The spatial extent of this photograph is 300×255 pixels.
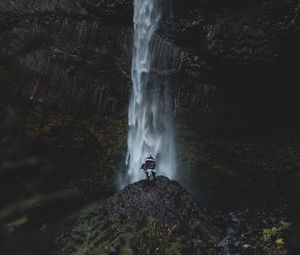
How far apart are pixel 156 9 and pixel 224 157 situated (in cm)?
645

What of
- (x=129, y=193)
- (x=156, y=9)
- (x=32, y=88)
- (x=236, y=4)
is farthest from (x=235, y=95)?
(x=32, y=88)

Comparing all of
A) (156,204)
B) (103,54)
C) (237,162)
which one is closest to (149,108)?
(103,54)

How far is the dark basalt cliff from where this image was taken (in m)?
14.7

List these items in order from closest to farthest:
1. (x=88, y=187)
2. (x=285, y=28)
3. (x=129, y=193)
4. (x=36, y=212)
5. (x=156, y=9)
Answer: (x=129, y=193) < (x=36, y=212) < (x=285, y=28) < (x=88, y=187) < (x=156, y=9)

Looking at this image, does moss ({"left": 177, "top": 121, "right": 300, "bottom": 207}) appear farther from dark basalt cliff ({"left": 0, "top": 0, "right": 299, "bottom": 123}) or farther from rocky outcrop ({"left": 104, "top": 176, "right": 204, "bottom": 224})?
rocky outcrop ({"left": 104, "top": 176, "right": 204, "bottom": 224})

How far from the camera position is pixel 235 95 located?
1503 centimetres

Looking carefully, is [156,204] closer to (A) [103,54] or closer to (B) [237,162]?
(B) [237,162]

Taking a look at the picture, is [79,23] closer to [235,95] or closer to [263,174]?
[235,95]

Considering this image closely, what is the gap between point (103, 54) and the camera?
15234 millimetres

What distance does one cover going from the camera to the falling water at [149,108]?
15.3m

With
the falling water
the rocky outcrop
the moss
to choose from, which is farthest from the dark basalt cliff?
the rocky outcrop

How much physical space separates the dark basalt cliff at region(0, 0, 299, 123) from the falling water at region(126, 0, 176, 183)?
30 cm

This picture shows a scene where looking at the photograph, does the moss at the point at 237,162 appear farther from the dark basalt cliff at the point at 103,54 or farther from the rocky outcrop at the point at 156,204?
the rocky outcrop at the point at 156,204

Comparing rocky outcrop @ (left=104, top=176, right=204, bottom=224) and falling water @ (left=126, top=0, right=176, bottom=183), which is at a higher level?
falling water @ (left=126, top=0, right=176, bottom=183)
